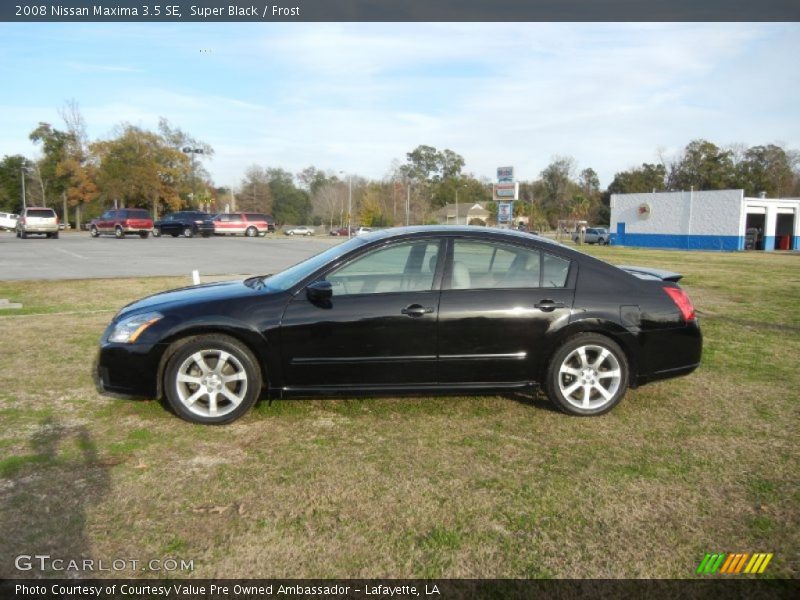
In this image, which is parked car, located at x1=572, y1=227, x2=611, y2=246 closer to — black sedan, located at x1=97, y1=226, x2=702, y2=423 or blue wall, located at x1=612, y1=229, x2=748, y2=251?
blue wall, located at x1=612, y1=229, x2=748, y2=251

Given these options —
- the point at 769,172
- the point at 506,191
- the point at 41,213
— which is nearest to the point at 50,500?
the point at 506,191

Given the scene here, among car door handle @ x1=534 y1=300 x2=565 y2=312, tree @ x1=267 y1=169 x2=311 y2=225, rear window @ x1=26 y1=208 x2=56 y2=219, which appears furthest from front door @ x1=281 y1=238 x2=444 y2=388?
tree @ x1=267 y1=169 x2=311 y2=225

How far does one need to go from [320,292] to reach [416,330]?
0.77 metres

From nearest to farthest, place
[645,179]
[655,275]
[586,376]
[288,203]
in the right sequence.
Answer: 1. [586,376]
2. [655,275]
3. [645,179]
4. [288,203]

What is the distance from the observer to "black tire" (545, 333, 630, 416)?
4.54m

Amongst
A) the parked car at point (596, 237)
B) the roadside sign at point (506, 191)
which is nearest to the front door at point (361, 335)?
the roadside sign at point (506, 191)

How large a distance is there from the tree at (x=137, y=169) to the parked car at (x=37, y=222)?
75.1 ft

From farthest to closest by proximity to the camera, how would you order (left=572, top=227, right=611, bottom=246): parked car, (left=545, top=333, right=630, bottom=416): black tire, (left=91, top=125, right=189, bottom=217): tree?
(left=91, top=125, right=189, bottom=217): tree
(left=572, top=227, right=611, bottom=246): parked car
(left=545, top=333, right=630, bottom=416): black tire

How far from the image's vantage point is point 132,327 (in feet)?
14.4

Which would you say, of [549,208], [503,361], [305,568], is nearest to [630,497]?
[503,361]

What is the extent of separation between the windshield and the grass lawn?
40.1 inches

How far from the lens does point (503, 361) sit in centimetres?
449

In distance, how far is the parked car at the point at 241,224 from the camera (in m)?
43.8

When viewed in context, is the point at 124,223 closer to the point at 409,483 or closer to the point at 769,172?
the point at 409,483
